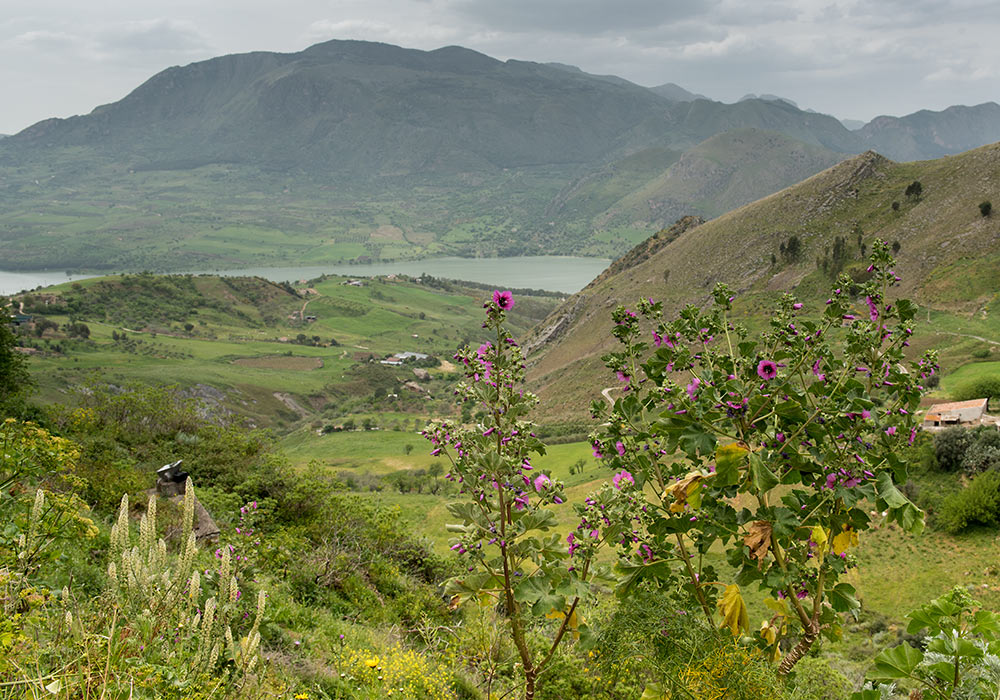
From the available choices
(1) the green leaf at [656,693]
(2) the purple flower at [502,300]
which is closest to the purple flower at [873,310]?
(2) the purple flower at [502,300]

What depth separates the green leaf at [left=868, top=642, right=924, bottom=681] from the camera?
2.35 metres

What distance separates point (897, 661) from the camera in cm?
239

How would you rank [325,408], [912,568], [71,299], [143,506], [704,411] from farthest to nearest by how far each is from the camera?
1. [71,299]
2. [325,408]
3. [912,568]
4. [143,506]
5. [704,411]

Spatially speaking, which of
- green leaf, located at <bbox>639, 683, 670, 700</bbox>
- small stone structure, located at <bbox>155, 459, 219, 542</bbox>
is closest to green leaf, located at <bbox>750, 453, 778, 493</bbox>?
green leaf, located at <bbox>639, 683, 670, 700</bbox>

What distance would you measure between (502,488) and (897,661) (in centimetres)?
185

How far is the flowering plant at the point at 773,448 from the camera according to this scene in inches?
124

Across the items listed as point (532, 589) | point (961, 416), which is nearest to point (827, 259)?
point (961, 416)

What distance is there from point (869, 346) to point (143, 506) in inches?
465

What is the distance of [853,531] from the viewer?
3402 millimetres

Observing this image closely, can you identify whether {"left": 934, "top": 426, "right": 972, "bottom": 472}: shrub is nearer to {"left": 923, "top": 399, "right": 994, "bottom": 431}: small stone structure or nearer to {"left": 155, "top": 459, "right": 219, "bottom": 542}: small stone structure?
{"left": 923, "top": 399, "right": 994, "bottom": 431}: small stone structure

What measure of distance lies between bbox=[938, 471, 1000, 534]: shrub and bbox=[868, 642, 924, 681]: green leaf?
21695mm

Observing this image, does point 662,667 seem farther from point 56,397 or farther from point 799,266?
point 56,397

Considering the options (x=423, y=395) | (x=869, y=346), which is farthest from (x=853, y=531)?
(x=423, y=395)

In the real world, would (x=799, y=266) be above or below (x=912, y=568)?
above
